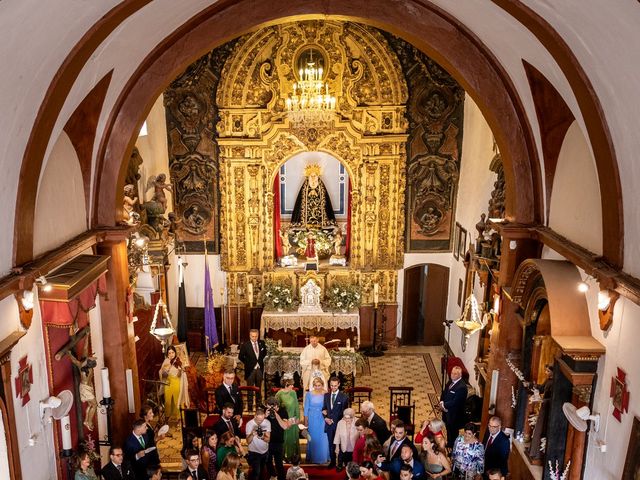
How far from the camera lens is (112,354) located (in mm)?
10148

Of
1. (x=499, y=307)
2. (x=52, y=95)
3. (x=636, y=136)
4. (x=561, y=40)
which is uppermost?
(x=561, y=40)

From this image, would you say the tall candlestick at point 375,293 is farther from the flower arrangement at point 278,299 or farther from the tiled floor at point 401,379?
the flower arrangement at point 278,299

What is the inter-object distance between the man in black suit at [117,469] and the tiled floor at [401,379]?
9.14 ft

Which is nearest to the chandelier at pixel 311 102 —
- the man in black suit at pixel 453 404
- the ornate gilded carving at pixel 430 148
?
the ornate gilded carving at pixel 430 148

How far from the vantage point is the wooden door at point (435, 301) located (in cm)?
1669

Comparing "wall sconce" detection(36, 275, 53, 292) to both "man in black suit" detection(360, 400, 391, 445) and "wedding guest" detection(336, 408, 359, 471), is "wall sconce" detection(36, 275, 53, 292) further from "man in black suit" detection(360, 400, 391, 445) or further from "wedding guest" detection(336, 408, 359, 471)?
"man in black suit" detection(360, 400, 391, 445)

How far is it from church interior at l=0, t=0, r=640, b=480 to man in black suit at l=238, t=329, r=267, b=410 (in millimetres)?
61

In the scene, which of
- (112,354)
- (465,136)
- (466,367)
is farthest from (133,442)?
(465,136)

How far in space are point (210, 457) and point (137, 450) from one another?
3.50ft

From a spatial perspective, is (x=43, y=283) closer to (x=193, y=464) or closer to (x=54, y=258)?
(x=54, y=258)

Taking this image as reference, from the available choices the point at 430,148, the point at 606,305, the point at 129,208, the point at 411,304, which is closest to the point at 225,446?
the point at 129,208

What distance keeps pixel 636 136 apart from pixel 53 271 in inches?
263

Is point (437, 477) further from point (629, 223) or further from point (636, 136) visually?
point (636, 136)

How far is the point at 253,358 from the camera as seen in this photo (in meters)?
13.2
